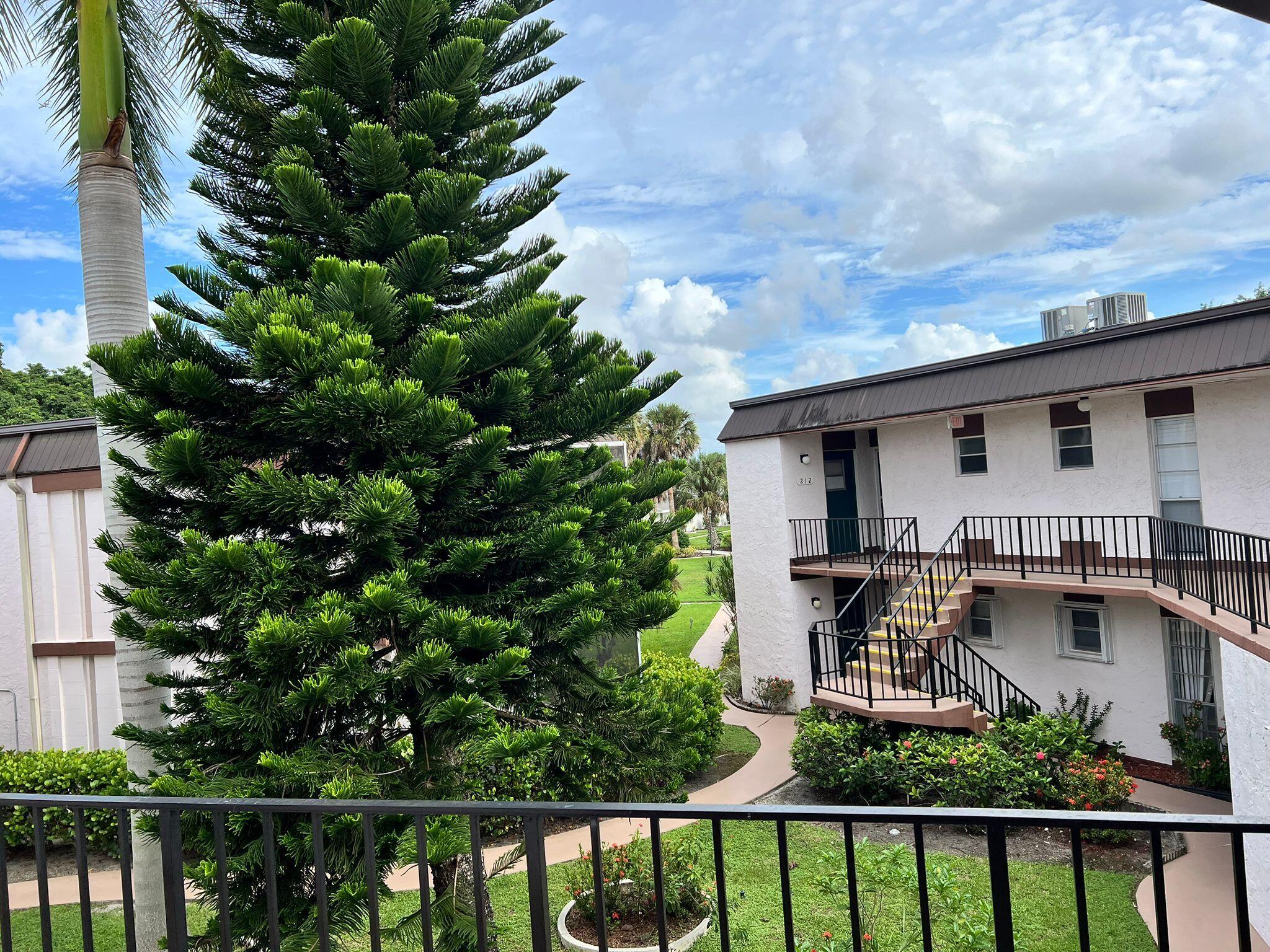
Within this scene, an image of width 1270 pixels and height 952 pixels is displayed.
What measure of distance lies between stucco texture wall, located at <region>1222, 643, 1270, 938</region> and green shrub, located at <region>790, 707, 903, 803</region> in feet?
11.5

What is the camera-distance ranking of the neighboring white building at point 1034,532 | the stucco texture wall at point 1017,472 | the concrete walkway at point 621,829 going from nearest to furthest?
the concrete walkway at point 621,829 < the neighboring white building at point 1034,532 < the stucco texture wall at point 1017,472

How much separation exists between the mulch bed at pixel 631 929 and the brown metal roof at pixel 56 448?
825 cm

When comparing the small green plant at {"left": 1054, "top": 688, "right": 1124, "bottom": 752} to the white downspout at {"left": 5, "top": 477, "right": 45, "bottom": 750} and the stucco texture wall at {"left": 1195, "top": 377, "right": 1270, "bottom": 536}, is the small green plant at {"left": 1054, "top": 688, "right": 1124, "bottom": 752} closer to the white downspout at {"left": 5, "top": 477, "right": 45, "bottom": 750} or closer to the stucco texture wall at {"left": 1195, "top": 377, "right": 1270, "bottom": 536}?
the stucco texture wall at {"left": 1195, "top": 377, "right": 1270, "bottom": 536}

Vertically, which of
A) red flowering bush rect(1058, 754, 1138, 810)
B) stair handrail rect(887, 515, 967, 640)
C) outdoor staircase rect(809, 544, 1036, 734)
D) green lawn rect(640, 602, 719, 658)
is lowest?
green lawn rect(640, 602, 719, 658)

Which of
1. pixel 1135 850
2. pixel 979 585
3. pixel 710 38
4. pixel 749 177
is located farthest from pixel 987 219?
pixel 1135 850

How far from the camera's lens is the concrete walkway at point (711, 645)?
851 inches

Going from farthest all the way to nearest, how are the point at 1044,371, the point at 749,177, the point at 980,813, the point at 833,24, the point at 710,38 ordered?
the point at 749,177
the point at 1044,371
the point at 833,24
the point at 710,38
the point at 980,813

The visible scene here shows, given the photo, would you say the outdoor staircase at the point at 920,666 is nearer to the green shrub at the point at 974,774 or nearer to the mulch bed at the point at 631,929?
the green shrub at the point at 974,774

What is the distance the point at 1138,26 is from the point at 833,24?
13.6ft

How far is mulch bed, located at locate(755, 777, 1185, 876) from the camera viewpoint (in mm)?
7941

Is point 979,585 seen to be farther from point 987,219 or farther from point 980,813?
point 987,219

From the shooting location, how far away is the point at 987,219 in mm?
25828

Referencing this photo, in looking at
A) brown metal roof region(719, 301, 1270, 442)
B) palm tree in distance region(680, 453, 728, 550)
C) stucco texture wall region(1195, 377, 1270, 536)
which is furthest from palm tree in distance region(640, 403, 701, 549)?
stucco texture wall region(1195, 377, 1270, 536)

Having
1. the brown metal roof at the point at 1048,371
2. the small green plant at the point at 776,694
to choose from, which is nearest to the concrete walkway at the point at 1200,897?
the brown metal roof at the point at 1048,371
